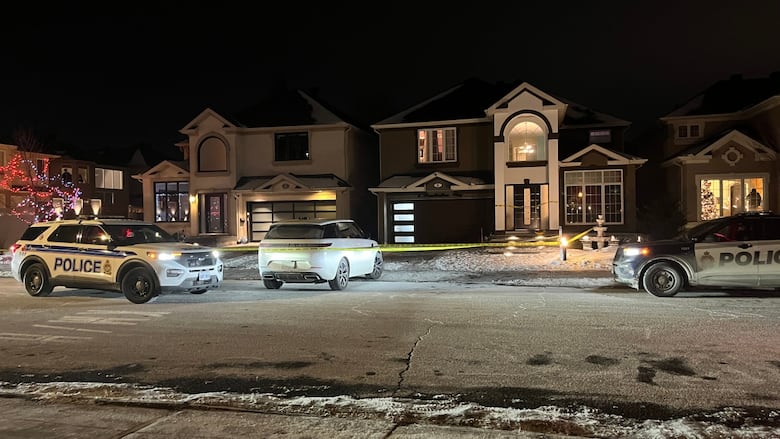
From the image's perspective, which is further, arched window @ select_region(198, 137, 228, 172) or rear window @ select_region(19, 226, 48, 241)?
arched window @ select_region(198, 137, 228, 172)

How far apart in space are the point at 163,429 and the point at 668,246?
10466mm

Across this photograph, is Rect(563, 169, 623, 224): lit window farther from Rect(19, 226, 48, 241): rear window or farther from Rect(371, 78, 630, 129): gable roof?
Rect(19, 226, 48, 241): rear window

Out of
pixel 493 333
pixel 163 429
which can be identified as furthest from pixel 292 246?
pixel 163 429

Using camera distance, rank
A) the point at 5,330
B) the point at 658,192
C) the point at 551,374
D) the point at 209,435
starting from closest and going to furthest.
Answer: the point at 209,435 → the point at 551,374 → the point at 5,330 → the point at 658,192

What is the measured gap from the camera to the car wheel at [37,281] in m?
13.7

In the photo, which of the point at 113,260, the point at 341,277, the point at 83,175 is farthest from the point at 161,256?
the point at 83,175

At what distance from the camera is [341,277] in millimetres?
14570

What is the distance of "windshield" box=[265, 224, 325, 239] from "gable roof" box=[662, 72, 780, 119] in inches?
850

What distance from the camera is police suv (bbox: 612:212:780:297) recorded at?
1214 centimetres

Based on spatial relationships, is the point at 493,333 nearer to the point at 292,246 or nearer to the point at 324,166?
the point at 292,246

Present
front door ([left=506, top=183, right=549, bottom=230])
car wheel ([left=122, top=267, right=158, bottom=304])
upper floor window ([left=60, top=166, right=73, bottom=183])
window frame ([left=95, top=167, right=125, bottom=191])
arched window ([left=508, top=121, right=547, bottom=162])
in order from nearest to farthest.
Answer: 1. car wheel ([left=122, top=267, right=158, bottom=304])
2. front door ([left=506, top=183, right=549, bottom=230])
3. arched window ([left=508, top=121, right=547, bottom=162])
4. upper floor window ([left=60, top=166, right=73, bottom=183])
5. window frame ([left=95, top=167, right=125, bottom=191])

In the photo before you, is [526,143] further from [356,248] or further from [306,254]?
[306,254]

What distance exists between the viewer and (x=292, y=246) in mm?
14133

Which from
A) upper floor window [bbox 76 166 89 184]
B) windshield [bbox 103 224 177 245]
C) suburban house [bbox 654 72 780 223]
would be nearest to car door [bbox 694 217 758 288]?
windshield [bbox 103 224 177 245]
